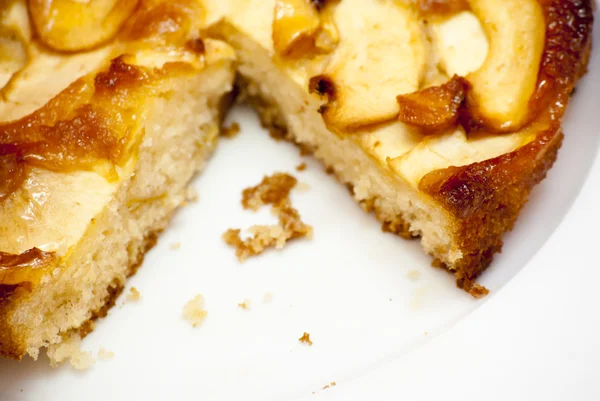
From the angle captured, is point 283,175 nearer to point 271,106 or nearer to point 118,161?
point 271,106

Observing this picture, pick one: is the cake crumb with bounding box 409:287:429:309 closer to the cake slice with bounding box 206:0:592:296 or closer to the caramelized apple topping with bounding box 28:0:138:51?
the cake slice with bounding box 206:0:592:296

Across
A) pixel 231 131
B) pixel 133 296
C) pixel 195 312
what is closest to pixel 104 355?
pixel 133 296

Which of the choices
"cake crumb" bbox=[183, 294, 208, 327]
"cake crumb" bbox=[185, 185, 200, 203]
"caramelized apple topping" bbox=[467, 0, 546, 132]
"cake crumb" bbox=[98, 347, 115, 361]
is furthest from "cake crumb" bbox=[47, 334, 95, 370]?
"caramelized apple topping" bbox=[467, 0, 546, 132]

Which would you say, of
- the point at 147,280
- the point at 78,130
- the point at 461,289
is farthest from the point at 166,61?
the point at 461,289

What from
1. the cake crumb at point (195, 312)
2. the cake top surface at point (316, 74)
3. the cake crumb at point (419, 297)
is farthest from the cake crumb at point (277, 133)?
the cake crumb at point (419, 297)

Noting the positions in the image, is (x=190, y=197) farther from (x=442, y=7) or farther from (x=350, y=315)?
(x=442, y=7)
